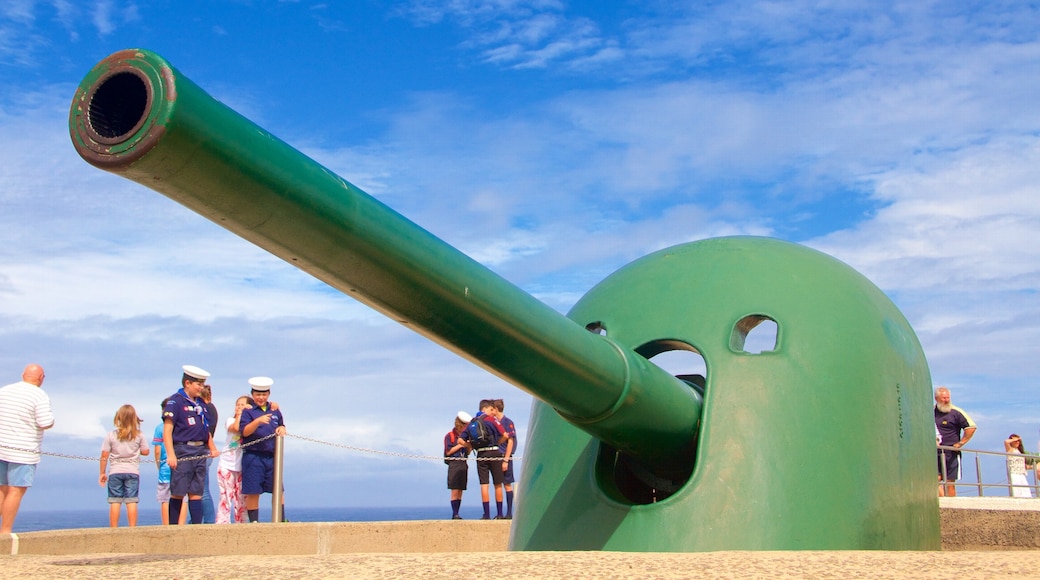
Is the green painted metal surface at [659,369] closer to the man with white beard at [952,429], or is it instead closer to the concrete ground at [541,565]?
the concrete ground at [541,565]

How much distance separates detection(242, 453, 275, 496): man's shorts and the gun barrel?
5412mm

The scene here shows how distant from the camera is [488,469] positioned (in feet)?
33.9

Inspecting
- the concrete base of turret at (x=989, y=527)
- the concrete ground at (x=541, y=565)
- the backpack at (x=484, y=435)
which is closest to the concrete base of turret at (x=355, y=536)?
the concrete base of turret at (x=989, y=527)

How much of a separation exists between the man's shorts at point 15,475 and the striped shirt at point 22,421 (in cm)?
4

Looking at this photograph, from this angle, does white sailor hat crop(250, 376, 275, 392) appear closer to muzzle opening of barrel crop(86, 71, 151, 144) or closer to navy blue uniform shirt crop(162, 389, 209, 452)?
navy blue uniform shirt crop(162, 389, 209, 452)

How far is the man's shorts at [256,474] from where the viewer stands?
8656mm

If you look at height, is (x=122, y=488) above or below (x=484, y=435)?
below

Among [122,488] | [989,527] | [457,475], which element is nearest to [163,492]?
[122,488]

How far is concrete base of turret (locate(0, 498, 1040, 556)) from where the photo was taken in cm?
632

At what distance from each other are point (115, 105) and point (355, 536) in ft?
19.7

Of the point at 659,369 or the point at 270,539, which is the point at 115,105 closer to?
the point at 659,369

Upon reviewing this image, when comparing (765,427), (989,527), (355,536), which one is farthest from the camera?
(355,536)

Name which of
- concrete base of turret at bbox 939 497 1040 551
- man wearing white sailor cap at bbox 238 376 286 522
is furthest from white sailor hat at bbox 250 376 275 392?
concrete base of turret at bbox 939 497 1040 551

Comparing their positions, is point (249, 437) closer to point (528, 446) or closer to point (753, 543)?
point (528, 446)
